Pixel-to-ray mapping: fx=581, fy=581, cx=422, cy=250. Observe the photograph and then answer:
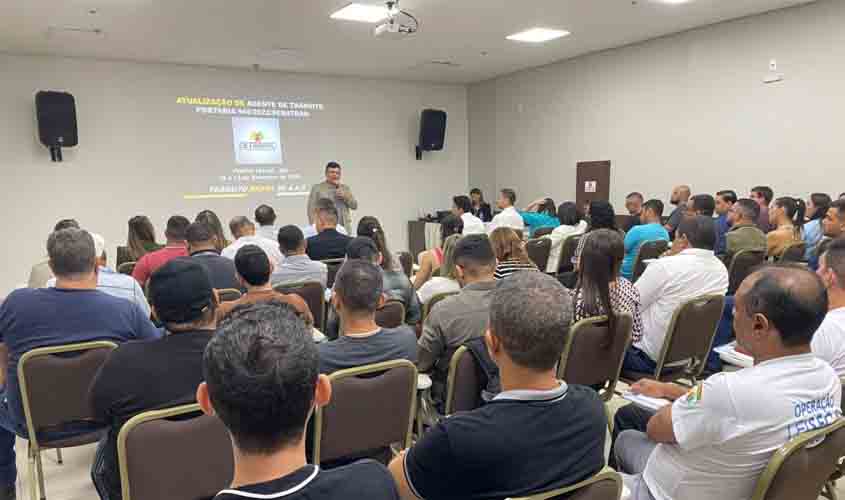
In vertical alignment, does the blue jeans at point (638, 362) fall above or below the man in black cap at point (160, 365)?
below

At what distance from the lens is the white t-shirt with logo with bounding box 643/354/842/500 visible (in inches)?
59.5

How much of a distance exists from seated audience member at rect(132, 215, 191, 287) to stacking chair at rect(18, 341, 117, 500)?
1.55 metres

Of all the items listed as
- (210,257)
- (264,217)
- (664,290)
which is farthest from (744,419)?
(264,217)

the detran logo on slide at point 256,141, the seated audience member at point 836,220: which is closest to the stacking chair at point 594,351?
the seated audience member at point 836,220

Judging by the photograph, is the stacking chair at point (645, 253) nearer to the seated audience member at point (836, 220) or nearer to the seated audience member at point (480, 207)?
the seated audience member at point (836, 220)

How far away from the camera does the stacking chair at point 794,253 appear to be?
4.47 meters

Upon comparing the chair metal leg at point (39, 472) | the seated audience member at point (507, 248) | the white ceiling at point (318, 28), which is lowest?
the chair metal leg at point (39, 472)

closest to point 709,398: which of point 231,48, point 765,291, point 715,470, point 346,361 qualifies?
point 715,470

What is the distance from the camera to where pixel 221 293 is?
138 inches

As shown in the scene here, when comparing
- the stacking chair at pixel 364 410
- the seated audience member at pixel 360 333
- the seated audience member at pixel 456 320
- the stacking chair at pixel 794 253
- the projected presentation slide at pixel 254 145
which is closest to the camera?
the stacking chair at pixel 364 410

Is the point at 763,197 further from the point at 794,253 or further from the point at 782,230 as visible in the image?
the point at 794,253

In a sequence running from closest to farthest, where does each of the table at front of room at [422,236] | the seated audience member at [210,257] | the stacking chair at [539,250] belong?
1. the seated audience member at [210,257]
2. the stacking chair at [539,250]
3. the table at front of room at [422,236]

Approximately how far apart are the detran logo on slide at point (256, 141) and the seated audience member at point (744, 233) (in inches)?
276

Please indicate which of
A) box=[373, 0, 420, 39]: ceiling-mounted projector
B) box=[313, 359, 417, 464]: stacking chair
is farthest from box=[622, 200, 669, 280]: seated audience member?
box=[313, 359, 417, 464]: stacking chair
